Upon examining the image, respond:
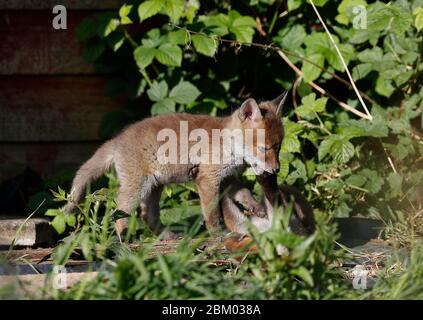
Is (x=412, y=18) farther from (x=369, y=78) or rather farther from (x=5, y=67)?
(x=5, y=67)

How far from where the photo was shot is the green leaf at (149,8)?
7.36 meters

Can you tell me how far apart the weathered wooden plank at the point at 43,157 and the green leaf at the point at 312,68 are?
2349 mm

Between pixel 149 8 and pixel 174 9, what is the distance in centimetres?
23

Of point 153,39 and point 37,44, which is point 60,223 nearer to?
point 153,39

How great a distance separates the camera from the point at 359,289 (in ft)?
15.1

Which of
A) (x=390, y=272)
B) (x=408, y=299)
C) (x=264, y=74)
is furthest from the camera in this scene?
(x=264, y=74)

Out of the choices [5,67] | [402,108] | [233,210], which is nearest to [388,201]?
[402,108]

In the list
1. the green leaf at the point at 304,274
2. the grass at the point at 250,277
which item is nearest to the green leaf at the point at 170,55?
the grass at the point at 250,277

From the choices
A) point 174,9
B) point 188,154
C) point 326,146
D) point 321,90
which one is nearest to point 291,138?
point 326,146

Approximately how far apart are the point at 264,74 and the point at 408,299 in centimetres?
454

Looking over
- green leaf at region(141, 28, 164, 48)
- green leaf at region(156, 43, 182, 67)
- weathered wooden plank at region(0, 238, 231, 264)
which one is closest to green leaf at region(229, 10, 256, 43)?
green leaf at region(156, 43, 182, 67)

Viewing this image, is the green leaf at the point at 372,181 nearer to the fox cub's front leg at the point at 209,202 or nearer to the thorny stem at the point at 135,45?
the fox cub's front leg at the point at 209,202

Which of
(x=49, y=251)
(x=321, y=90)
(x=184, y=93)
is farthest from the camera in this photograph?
(x=321, y=90)

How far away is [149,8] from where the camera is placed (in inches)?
291
